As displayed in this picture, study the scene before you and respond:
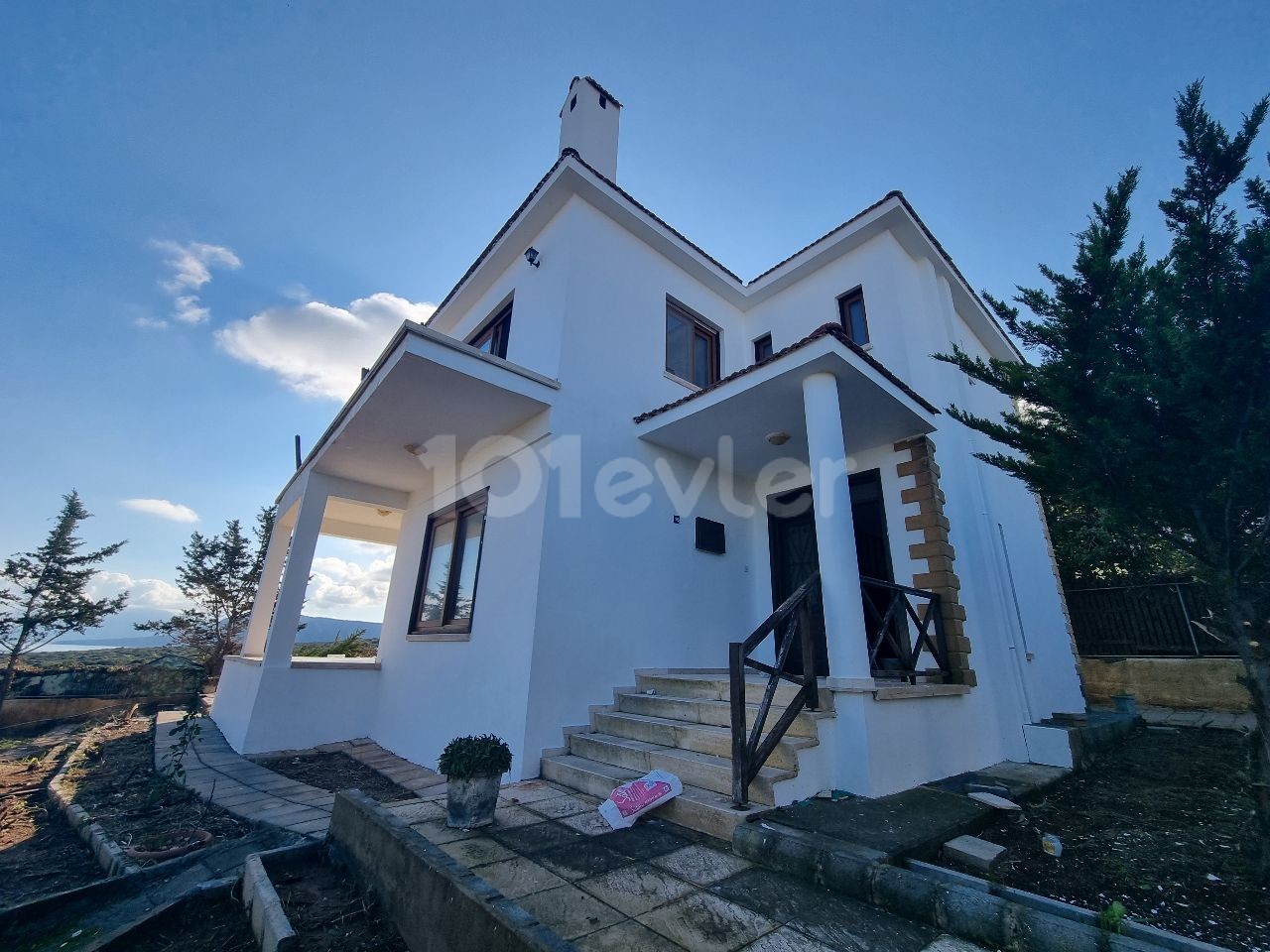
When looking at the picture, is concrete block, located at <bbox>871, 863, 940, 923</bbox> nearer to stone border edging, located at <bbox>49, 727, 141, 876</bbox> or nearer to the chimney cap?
stone border edging, located at <bbox>49, 727, 141, 876</bbox>

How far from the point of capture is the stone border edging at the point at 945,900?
152 centimetres

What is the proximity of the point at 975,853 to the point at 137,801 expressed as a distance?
6.58m

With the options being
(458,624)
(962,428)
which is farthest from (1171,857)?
(458,624)

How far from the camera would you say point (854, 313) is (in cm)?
686

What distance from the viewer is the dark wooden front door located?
5.67 m

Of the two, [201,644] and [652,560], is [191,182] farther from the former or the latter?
[201,644]

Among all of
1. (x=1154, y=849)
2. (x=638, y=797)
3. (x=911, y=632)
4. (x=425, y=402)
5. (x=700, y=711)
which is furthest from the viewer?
(x=911, y=632)

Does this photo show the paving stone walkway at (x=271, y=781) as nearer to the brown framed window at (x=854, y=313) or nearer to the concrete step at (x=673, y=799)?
the concrete step at (x=673, y=799)

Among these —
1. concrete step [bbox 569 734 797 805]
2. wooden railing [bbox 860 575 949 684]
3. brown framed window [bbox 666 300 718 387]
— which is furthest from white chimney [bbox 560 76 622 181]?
concrete step [bbox 569 734 797 805]

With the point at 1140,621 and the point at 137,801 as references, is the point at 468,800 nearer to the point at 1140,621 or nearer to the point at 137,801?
the point at 137,801

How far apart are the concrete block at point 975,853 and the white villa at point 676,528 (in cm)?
71

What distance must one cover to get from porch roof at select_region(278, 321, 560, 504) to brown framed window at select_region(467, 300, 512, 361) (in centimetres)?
175

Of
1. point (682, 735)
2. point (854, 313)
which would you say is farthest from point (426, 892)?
point (854, 313)

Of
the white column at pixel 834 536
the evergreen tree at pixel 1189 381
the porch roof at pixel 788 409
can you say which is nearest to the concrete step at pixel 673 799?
the white column at pixel 834 536
